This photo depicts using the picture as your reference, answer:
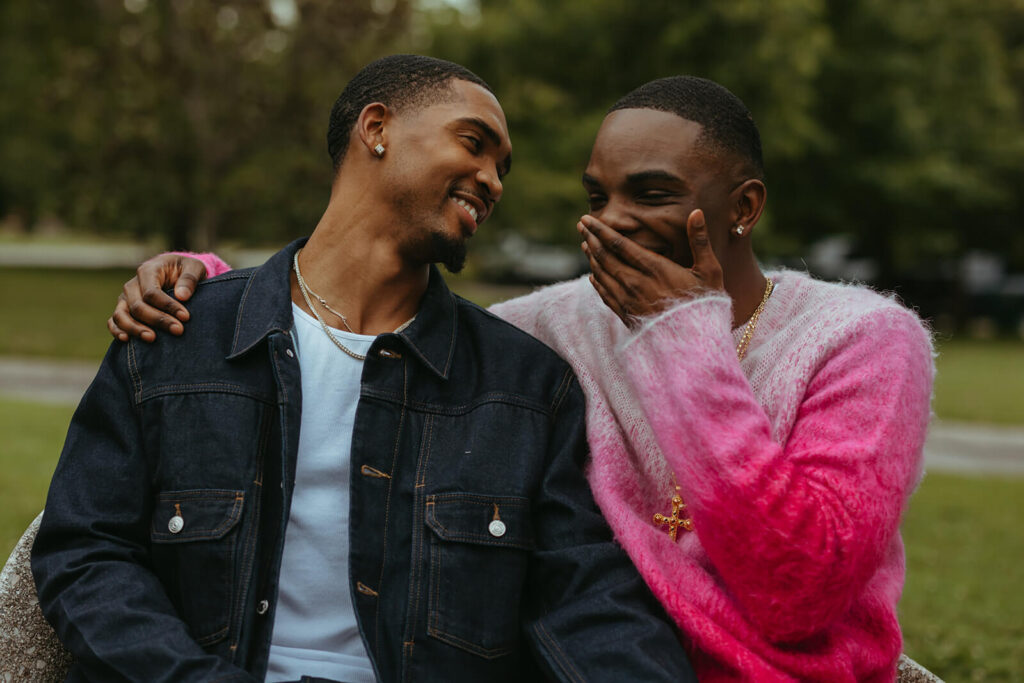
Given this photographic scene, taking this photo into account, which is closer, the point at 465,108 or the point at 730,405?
the point at 730,405

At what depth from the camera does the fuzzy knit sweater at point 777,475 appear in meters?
2.38

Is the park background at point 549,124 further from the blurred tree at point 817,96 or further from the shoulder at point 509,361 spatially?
the shoulder at point 509,361

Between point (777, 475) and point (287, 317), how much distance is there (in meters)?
1.33

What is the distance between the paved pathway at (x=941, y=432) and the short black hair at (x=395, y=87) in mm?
7725

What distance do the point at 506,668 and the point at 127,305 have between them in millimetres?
1378

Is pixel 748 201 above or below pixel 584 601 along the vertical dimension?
above

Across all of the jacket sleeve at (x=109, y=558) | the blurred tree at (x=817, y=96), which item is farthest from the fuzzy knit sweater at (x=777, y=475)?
the blurred tree at (x=817, y=96)

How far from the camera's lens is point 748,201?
2.88m

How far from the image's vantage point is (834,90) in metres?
26.3

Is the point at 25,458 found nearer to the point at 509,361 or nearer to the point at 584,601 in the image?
the point at 509,361

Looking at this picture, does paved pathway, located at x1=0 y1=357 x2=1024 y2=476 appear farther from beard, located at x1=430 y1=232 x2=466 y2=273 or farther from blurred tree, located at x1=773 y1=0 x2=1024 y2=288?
blurred tree, located at x1=773 y1=0 x2=1024 y2=288

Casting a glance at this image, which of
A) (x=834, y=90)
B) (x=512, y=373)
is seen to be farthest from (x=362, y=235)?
(x=834, y=90)

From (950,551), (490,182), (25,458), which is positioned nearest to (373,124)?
(490,182)

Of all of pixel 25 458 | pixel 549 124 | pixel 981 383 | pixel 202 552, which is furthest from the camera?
pixel 549 124
